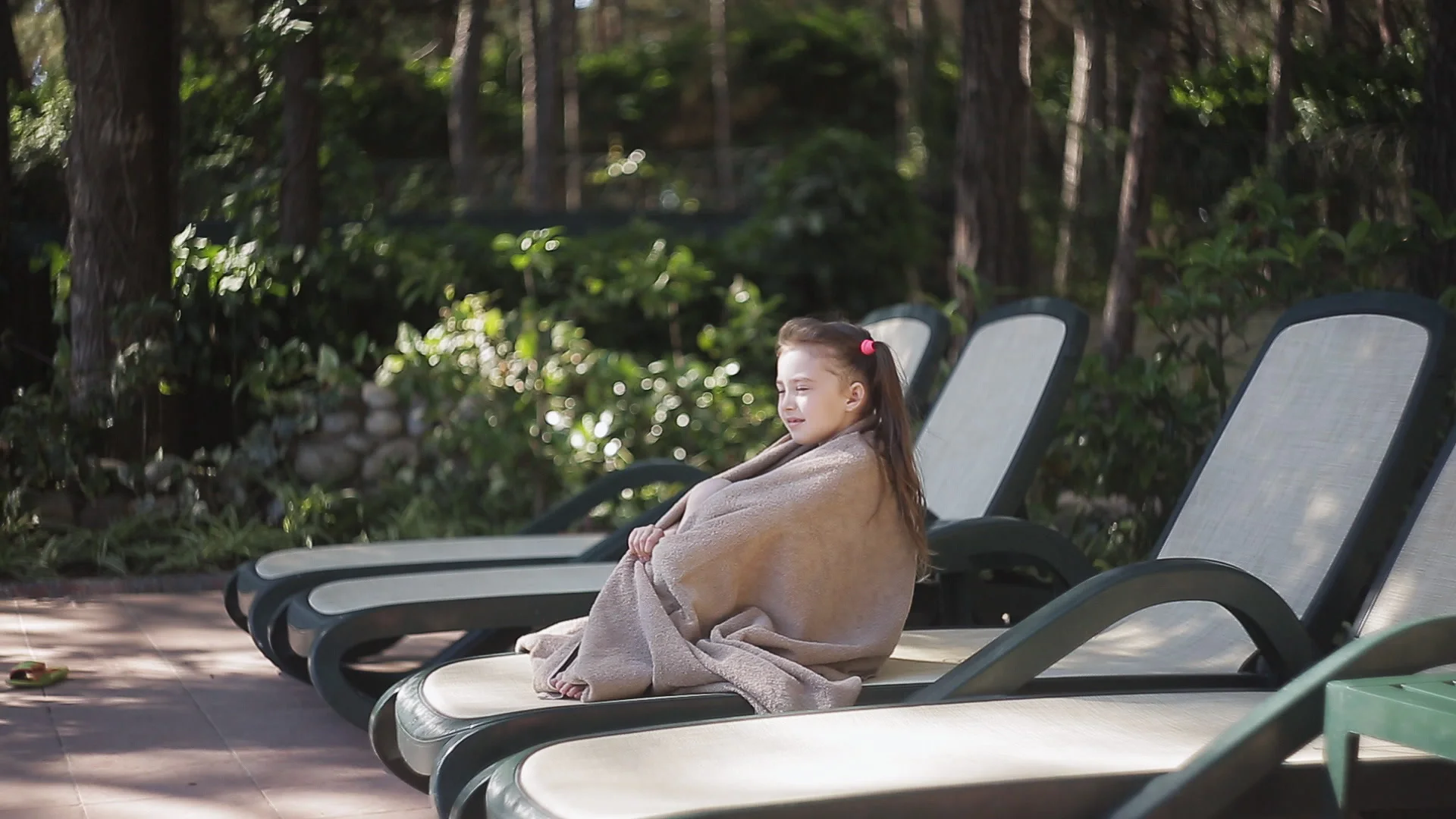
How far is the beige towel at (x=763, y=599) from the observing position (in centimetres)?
278

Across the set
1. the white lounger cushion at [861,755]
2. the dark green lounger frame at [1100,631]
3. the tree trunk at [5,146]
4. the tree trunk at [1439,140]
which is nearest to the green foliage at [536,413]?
A: the tree trunk at [5,146]

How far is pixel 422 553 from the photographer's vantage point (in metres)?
4.67

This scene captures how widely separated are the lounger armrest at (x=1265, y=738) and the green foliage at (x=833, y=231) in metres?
8.19

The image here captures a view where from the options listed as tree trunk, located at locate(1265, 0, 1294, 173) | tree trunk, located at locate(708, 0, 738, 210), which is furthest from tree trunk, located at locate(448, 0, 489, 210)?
tree trunk, located at locate(1265, 0, 1294, 173)

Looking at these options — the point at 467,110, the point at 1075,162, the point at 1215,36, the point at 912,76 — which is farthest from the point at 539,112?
the point at 1215,36

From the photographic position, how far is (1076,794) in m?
2.23

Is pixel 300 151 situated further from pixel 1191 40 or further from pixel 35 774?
pixel 35 774

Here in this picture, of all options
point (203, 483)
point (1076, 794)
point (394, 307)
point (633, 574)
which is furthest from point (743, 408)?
point (1076, 794)

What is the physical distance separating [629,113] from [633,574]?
21675 mm

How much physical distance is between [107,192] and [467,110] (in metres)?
9.90

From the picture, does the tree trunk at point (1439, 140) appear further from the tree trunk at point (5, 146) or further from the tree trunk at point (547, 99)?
the tree trunk at point (547, 99)

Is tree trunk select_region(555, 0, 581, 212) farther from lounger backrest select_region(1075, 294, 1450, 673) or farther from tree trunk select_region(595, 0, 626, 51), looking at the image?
→ lounger backrest select_region(1075, 294, 1450, 673)

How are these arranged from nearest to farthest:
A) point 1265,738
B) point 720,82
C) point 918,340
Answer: point 1265,738 < point 918,340 < point 720,82

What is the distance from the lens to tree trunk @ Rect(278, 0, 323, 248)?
25.7 feet
